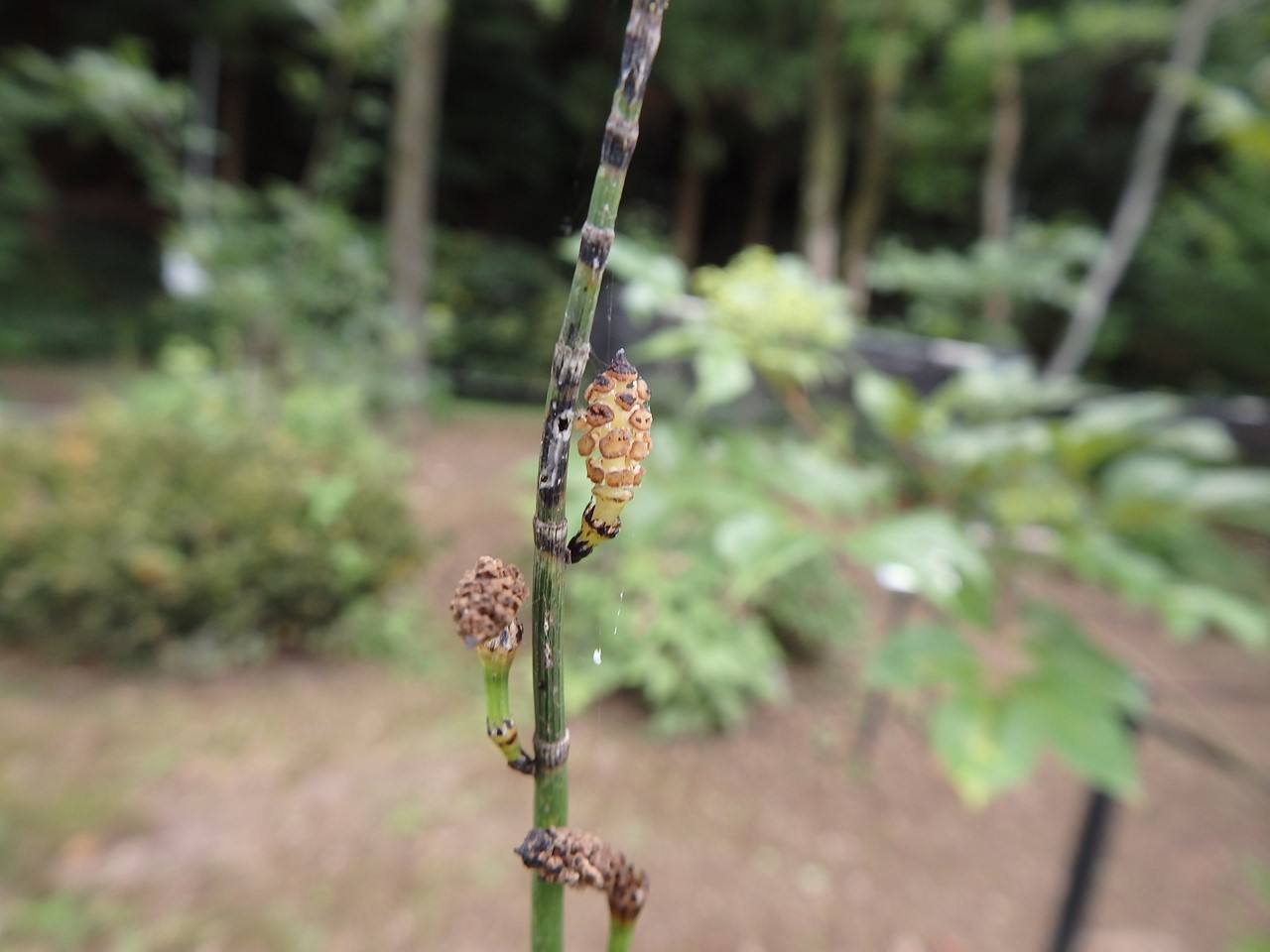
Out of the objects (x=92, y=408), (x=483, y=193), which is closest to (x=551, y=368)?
(x=92, y=408)

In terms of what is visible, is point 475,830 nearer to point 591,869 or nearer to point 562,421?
point 591,869

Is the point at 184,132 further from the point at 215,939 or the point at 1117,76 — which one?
the point at 1117,76

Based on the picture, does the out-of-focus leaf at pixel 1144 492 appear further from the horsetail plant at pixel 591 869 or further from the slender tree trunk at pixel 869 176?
the slender tree trunk at pixel 869 176

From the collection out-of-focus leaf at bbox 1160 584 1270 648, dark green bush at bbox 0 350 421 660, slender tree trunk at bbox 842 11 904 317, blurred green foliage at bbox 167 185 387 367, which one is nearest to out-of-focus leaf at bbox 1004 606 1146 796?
out-of-focus leaf at bbox 1160 584 1270 648

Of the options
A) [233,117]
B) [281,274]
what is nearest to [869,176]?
[281,274]

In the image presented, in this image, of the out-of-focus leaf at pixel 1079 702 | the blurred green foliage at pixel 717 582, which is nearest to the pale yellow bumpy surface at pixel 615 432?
the blurred green foliage at pixel 717 582

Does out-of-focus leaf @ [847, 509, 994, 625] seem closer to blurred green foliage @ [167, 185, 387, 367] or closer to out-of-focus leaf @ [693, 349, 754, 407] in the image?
out-of-focus leaf @ [693, 349, 754, 407]
